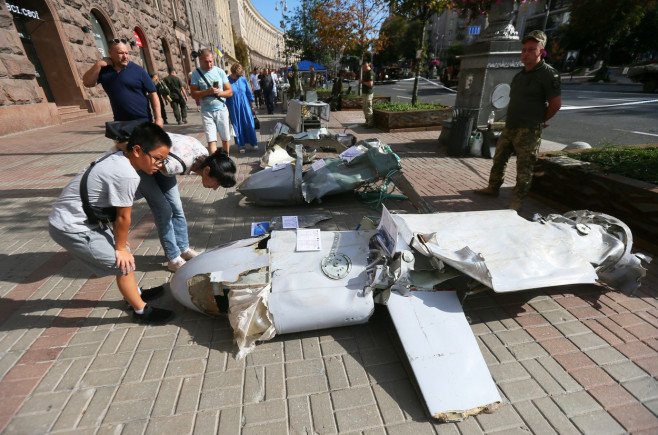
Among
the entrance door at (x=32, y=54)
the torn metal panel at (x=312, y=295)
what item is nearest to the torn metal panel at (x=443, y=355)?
the torn metal panel at (x=312, y=295)

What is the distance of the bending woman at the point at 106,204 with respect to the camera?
1.78 metres

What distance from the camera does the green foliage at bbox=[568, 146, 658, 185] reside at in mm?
3398

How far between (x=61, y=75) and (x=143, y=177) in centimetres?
1206

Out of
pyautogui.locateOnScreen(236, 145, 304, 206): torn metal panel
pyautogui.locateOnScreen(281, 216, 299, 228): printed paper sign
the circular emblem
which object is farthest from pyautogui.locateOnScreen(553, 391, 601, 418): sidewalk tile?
pyautogui.locateOnScreen(236, 145, 304, 206): torn metal panel

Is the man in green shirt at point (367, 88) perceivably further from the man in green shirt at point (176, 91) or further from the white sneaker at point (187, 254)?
the white sneaker at point (187, 254)

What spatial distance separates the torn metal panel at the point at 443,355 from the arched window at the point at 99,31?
15.7 meters

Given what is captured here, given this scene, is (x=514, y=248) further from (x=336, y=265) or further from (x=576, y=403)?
(x=336, y=265)

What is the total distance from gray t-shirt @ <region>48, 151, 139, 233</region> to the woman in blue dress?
5.29 m

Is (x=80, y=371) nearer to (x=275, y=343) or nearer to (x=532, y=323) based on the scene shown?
(x=275, y=343)

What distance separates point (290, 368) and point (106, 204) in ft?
5.08

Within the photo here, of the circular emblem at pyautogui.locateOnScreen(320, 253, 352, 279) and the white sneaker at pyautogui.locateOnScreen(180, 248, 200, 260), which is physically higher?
the circular emblem at pyautogui.locateOnScreen(320, 253, 352, 279)

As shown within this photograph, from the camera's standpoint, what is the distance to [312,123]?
27.5ft

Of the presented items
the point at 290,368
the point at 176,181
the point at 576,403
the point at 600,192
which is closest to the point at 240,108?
the point at 176,181

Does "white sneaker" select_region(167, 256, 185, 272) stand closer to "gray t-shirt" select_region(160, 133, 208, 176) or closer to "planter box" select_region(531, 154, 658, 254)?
"gray t-shirt" select_region(160, 133, 208, 176)
